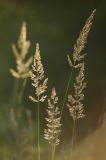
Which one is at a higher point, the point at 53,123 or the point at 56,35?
the point at 56,35

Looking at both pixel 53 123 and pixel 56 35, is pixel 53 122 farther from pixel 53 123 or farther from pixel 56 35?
pixel 56 35

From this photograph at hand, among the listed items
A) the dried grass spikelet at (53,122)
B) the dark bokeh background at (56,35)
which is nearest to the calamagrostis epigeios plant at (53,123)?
the dried grass spikelet at (53,122)

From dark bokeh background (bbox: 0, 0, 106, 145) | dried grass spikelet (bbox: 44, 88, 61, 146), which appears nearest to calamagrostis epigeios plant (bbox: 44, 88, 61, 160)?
dried grass spikelet (bbox: 44, 88, 61, 146)

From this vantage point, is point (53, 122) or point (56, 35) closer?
point (53, 122)

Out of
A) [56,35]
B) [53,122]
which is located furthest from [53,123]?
[56,35]

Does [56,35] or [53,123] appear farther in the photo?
[56,35]

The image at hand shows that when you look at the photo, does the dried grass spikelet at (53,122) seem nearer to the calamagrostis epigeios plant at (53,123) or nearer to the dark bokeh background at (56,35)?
the calamagrostis epigeios plant at (53,123)

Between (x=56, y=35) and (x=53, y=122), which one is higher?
(x=56, y=35)

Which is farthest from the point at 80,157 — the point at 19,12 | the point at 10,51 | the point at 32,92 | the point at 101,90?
the point at 19,12

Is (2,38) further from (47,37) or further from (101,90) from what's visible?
(101,90)

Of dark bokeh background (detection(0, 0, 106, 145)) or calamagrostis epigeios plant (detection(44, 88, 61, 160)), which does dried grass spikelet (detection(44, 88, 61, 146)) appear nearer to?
calamagrostis epigeios plant (detection(44, 88, 61, 160))
